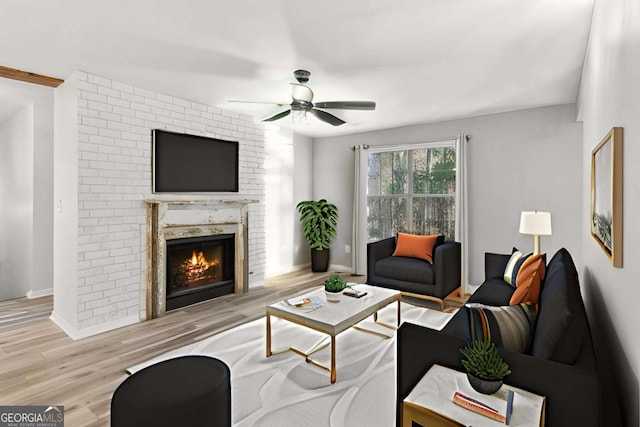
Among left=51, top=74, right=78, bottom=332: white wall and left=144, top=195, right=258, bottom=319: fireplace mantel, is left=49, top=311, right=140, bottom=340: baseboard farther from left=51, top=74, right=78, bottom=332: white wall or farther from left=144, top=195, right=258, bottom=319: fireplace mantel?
left=144, top=195, right=258, bottom=319: fireplace mantel

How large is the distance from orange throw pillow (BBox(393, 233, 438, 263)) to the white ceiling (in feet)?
5.78

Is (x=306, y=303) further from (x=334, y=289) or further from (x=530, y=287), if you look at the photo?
(x=530, y=287)

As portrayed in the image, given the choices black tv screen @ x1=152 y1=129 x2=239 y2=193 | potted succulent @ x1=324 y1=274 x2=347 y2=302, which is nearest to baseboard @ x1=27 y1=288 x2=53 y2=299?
black tv screen @ x1=152 y1=129 x2=239 y2=193

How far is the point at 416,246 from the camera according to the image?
14.6 ft

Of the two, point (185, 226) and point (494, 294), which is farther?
point (185, 226)

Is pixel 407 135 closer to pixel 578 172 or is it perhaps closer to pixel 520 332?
pixel 578 172

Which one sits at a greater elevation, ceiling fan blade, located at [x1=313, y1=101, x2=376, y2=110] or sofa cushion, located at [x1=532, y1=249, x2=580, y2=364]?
ceiling fan blade, located at [x1=313, y1=101, x2=376, y2=110]

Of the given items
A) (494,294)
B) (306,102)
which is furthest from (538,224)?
(306,102)

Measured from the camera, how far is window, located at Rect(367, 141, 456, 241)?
16.7 ft

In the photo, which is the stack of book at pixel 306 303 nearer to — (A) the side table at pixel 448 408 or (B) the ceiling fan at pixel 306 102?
(A) the side table at pixel 448 408

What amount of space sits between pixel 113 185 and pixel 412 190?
409 cm

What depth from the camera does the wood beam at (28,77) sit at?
308 cm

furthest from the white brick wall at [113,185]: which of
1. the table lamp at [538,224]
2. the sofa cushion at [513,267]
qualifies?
the table lamp at [538,224]

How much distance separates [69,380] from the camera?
245 cm
